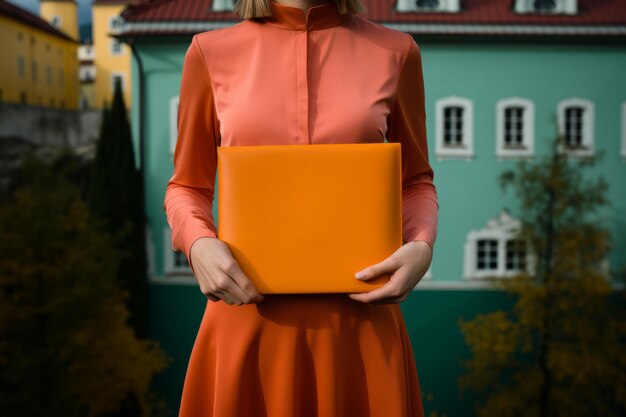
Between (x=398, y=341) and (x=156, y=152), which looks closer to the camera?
(x=398, y=341)

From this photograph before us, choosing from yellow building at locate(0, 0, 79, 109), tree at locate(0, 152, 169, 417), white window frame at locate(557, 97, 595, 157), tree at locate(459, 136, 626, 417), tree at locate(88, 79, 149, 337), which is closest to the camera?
tree at locate(0, 152, 169, 417)

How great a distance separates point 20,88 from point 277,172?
73.1 ft

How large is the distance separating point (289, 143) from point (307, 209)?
149 millimetres

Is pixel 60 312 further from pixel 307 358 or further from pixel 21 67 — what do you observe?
pixel 307 358

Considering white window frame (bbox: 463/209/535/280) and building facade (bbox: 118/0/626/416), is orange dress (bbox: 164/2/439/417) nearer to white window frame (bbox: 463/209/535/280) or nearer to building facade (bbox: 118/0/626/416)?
building facade (bbox: 118/0/626/416)

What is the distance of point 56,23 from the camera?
115 feet

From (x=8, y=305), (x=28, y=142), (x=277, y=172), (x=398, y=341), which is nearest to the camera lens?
(x=277, y=172)

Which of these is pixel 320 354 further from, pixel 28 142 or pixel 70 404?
pixel 28 142

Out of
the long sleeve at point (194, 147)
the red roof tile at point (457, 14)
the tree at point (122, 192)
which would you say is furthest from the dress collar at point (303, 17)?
the tree at point (122, 192)

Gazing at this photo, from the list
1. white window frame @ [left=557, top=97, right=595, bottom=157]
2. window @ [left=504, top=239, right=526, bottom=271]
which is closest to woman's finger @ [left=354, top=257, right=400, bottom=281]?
window @ [left=504, top=239, right=526, bottom=271]

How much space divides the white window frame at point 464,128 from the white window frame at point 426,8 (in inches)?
88.1

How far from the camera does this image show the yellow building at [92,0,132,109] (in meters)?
39.4

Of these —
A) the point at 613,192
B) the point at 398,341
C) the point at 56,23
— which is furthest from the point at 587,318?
the point at 56,23

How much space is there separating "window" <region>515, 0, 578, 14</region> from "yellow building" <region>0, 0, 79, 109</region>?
14.3 metres
